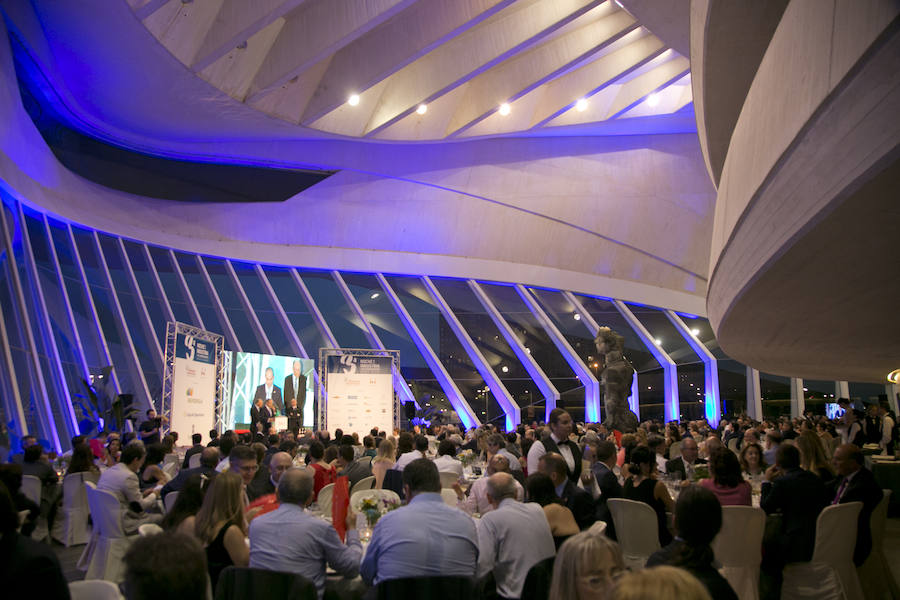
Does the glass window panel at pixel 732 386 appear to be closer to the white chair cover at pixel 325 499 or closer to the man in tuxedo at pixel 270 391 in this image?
the man in tuxedo at pixel 270 391

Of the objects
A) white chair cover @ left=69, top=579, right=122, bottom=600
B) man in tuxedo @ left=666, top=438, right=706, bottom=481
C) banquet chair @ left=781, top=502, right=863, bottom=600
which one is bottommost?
banquet chair @ left=781, top=502, right=863, bottom=600

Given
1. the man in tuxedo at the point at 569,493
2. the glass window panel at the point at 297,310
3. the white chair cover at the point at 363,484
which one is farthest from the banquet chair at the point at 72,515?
the glass window panel at the point at 297,310

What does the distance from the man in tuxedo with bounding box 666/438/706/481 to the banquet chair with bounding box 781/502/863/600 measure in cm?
205

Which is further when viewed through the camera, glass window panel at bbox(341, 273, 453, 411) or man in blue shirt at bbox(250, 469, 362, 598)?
glass window panel at bbox(341, 273, 453, 411)

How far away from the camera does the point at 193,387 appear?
1391 centimetres

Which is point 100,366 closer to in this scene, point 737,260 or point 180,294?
point 180,294

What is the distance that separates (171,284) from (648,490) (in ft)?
55.4

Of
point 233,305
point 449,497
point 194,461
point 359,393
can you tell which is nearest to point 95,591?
point 449,497

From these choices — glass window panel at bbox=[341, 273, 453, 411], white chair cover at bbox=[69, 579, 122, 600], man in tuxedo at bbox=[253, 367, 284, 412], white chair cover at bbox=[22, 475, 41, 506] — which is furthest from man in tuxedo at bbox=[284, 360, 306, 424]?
white chair cover at bbox=[69, 579, 122, 600]

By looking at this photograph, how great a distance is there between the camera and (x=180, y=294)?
63.5ft

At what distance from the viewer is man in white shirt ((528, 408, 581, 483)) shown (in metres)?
6.69

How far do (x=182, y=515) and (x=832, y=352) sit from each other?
29.2ft

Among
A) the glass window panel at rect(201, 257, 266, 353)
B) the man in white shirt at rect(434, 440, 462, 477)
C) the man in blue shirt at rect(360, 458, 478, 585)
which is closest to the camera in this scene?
the man in blue shirt at rect(360, 458, 478, 585)

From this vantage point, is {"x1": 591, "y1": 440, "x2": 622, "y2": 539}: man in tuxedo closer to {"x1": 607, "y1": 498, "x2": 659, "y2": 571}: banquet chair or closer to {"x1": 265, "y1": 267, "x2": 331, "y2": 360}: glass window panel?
{"x1": 607, "y1": 498, "x2": 659, "y2": 571}: banquet chair
